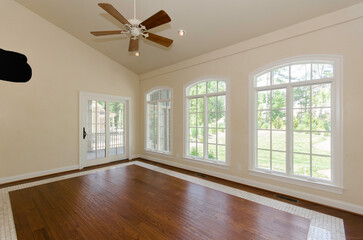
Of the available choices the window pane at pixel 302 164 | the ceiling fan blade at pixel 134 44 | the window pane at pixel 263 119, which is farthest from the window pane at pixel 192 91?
the window pane at pixel 302 164

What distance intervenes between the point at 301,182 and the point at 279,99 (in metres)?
1.53

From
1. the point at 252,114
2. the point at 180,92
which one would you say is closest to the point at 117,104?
the point at 180,92

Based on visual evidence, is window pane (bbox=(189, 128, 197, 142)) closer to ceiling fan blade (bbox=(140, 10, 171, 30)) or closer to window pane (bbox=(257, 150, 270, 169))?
window pane (bbox=(257, 150, 270, 169))

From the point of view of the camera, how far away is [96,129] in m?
5.12

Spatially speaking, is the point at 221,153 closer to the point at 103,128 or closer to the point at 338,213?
the point at 338,213

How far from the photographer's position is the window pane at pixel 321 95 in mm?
2768

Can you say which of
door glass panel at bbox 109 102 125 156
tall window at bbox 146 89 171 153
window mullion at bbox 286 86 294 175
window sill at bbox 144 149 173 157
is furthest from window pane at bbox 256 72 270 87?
door glass panel at bbox 109 102 125 156

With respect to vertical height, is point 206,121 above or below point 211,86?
below

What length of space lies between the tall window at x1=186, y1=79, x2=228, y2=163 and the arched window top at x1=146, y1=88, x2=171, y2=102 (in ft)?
2.96

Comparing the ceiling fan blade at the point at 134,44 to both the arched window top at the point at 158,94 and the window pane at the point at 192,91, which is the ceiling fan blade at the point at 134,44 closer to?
the window pane at the point at 192,91

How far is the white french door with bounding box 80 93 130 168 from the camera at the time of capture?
486 cm

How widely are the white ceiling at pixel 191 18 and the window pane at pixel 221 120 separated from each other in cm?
156

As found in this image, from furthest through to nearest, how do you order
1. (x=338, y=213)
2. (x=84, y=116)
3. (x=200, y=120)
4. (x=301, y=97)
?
1. (x=84, y=116)
2. (x=200, y=120)
3. (x=301, y=97)
4. (x=338, y=213)

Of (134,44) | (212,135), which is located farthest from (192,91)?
(134,44)
